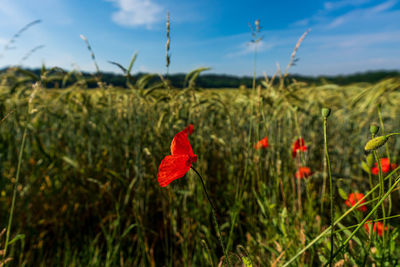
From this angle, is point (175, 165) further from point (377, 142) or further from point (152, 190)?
point (152, 190)

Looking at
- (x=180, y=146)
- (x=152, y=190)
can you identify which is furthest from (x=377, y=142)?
(x=152, y=190)

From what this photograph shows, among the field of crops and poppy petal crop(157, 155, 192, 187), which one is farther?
the field of crops

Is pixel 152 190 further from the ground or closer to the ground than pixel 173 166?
closer to the ground

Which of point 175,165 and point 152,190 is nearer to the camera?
point 175,165

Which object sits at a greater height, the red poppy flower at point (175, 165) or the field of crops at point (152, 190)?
the red poppy flower at point (175, 165)

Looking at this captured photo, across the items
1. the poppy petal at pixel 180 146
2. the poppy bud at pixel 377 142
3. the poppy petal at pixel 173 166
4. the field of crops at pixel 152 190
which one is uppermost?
the poppy bud at pixel 377 142

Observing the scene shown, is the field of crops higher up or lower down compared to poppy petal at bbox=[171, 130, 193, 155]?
lower down

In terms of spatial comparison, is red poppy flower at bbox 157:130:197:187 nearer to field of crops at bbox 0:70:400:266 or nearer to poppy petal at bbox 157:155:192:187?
poppy petal at bbox 157:155:192:187

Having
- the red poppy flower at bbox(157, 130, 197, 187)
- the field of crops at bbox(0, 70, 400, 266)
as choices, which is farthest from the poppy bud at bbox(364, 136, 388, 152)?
the field of crops at bbox(0, 70, 400, 266)

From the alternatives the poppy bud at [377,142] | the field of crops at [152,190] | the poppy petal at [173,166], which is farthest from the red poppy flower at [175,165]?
the field of crops at [152,190]

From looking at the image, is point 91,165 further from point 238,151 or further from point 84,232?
point 238,151

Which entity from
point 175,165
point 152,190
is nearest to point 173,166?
point 175,165

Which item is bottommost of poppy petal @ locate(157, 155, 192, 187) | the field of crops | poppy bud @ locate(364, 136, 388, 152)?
the field of crops

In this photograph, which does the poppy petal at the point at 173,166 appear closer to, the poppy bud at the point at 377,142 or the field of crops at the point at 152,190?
the poppy bud at the point at 377,142
